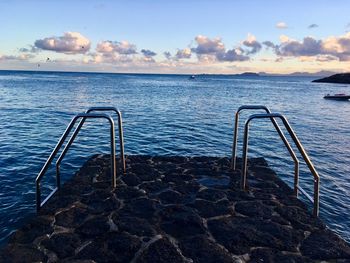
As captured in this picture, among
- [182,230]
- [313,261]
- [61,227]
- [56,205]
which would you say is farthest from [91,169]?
[313,261]

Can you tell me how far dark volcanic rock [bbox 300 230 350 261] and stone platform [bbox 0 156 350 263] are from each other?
14mm

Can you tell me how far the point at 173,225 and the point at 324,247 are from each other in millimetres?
2245

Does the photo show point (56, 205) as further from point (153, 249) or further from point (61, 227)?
point (153, 249)

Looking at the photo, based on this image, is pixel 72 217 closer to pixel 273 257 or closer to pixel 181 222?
pixel 181 222

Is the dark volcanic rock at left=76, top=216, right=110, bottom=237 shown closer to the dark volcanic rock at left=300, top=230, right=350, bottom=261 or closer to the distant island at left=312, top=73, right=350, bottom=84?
the dark volcanic rock at left=300, top=230, right=350, bottom=261

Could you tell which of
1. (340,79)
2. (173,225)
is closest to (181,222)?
(173,225)

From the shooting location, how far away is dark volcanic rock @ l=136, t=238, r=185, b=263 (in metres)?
3.99

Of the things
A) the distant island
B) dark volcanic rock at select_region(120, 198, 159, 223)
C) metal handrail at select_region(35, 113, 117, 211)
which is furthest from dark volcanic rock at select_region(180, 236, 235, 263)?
the distant island

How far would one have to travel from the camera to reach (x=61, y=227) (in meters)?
4.80

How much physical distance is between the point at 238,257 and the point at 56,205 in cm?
338

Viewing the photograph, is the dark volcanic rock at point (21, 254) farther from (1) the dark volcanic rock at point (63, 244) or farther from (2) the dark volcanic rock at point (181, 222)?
(2) the dark volcanic rock at point (181, 222)

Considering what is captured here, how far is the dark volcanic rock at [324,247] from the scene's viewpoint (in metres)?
4.21

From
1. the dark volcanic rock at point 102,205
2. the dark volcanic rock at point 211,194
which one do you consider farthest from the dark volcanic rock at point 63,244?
the dark volcanic rock at point 211,194

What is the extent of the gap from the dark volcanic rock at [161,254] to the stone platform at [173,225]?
1 cm
